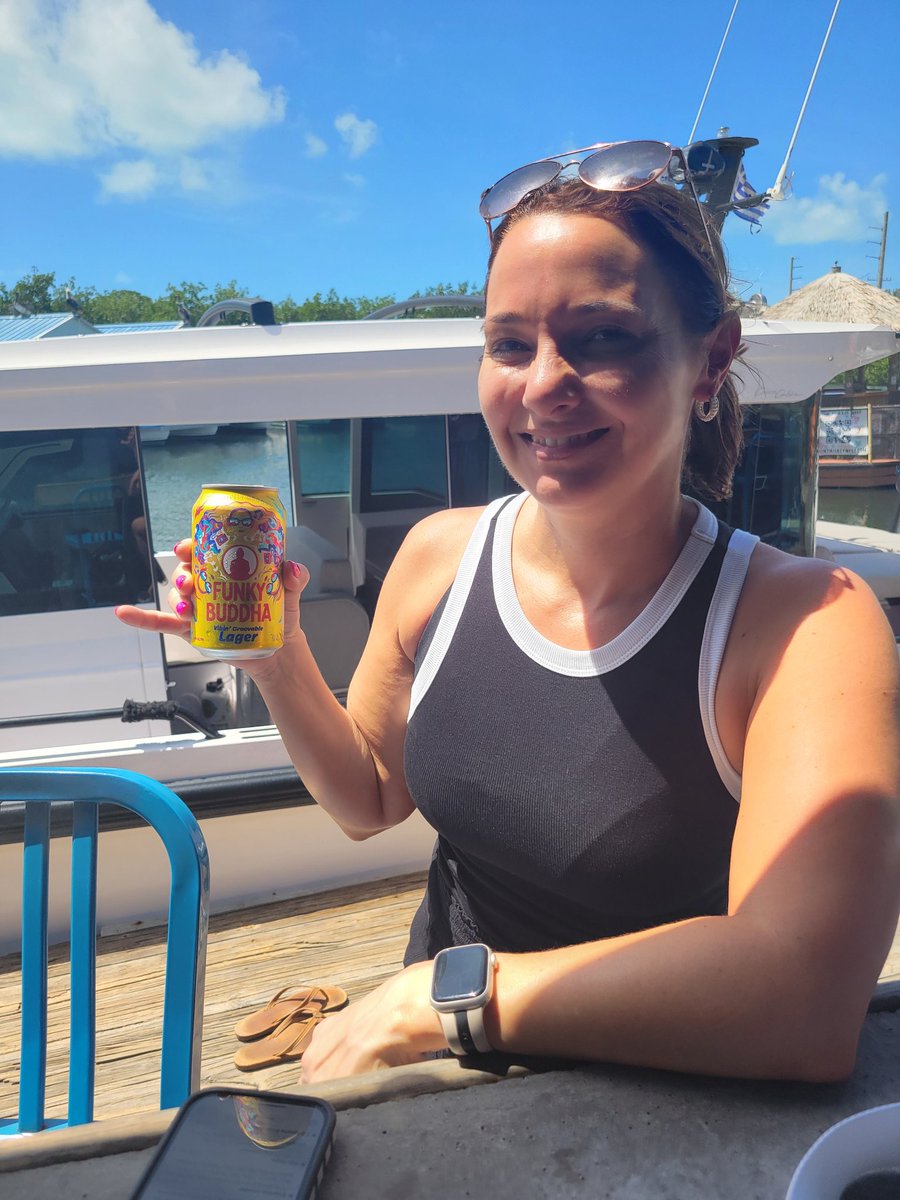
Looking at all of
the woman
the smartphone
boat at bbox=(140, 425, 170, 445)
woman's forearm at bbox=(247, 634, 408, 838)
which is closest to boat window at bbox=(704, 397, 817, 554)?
boat at bbox=(140, 425, 170, 445)

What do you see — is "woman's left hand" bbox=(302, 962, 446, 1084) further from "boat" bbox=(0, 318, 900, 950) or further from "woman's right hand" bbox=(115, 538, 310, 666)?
"boat" bbox=(0, 318, 900, 950)

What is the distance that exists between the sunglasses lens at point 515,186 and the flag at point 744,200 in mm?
2253

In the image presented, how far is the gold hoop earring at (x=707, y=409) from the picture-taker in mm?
1377

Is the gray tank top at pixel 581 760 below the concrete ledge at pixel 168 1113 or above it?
above

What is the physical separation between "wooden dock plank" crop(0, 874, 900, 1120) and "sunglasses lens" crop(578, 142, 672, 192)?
2.53 m

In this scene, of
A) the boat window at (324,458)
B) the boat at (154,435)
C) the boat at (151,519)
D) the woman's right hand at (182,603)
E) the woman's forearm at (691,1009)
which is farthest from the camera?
the boat window at (324,458)

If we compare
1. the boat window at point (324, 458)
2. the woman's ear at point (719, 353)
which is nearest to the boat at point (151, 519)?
the boat window at point (324, 458)

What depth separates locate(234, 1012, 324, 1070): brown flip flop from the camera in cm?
278

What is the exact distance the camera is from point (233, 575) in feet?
4.46

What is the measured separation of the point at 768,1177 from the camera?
69 centimetres

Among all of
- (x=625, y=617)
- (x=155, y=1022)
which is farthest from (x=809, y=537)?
(x=155, y=1022)

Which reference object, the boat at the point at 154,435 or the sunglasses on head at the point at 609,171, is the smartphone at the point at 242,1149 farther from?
the boat at the point at 154,435

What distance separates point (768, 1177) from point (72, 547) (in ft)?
10.9

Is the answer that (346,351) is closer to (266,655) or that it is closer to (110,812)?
(110,812)
